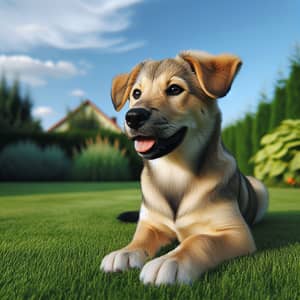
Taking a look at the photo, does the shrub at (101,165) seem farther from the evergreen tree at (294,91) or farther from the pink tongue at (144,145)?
the pink tongue at (144,145)

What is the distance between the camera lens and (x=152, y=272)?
184 cm

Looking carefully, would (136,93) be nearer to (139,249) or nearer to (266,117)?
(139,249)

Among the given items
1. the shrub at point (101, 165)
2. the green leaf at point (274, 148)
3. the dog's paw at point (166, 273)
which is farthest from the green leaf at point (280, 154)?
the dog's paw at point (166, 273)

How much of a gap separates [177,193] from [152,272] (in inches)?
36.6

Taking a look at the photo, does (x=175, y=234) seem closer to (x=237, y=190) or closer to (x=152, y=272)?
(x=237, y=190)

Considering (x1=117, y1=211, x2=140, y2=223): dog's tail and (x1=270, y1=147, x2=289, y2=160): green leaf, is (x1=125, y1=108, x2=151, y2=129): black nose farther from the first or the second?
(x1=270, y1=147, x2=289, y2=160): green leaf

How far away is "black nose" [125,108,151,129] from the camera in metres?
2.38

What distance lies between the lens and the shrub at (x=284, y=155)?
1210 cm

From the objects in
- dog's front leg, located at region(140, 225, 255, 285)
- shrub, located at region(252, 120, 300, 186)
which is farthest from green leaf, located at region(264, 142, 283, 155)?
dog's front leg, located at region(140, 225, 255, 285)

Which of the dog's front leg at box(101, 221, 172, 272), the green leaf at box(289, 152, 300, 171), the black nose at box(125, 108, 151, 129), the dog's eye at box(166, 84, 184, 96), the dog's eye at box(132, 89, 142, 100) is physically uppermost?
the dog's eye at box(166, 84, 184, 96)

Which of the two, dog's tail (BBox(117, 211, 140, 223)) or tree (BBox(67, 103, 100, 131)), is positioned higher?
dog's tail (BBox(117, 211, 140, 223))

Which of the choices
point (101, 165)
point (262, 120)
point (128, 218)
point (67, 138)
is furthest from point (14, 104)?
point (128, 218)

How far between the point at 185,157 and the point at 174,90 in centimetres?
52

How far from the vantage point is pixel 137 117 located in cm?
239
